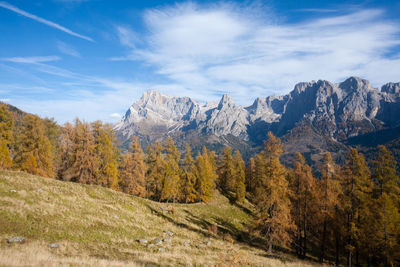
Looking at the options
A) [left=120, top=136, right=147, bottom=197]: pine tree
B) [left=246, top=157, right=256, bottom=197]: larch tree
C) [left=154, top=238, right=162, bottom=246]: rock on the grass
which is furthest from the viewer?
[left=246, top=157, right=256, bottom=197]: larch tree

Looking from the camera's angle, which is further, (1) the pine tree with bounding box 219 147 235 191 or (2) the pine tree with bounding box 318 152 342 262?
(1) the pine tree with bounding box 219 147 235 191

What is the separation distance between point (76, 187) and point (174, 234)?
15537 millimetres

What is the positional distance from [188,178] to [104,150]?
804 inches

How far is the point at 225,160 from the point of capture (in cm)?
6284

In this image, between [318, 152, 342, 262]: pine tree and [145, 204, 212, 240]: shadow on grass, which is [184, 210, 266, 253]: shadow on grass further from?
[318, 152, 342, 262]: pine tree

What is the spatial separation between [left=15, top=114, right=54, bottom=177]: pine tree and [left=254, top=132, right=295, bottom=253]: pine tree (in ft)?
129

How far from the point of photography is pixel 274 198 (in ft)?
84.1

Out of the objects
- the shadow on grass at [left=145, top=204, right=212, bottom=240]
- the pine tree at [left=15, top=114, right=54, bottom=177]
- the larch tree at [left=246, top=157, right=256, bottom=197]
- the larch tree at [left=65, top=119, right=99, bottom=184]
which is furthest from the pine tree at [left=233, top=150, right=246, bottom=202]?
the pine tree at [left=15, top=114, right=54, bottom=177]

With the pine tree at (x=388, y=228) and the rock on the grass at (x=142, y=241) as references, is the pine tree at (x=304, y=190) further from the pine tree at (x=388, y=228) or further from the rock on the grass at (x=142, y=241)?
the rock on the grass at (x=142, y=241)

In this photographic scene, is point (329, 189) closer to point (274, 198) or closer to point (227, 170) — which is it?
point (274, 198)

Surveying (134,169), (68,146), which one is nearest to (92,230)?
(68,146)

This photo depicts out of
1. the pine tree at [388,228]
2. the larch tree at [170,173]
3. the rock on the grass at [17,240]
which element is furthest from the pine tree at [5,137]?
the pine tree at [388,228]

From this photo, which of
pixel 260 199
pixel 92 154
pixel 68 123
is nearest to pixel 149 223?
pixel 260 199

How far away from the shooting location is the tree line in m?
25.1
